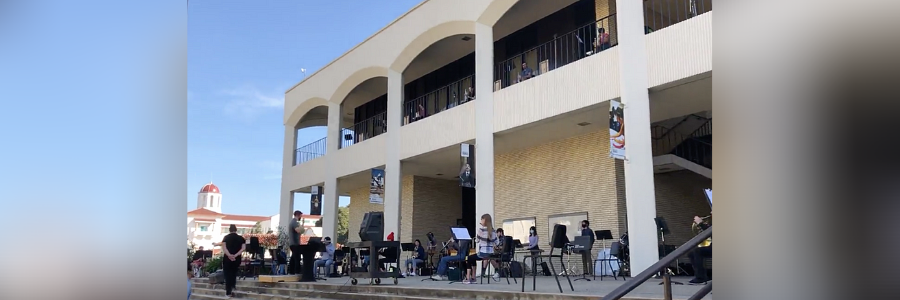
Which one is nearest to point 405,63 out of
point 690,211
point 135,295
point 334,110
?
point 334,110

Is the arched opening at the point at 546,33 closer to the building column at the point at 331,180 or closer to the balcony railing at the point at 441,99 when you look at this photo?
the balcony railing at the point at 441,99

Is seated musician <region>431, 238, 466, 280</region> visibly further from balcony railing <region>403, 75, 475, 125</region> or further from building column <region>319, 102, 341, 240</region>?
building column <region>319, 102, 341, 240</region>

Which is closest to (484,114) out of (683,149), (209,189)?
(683,149)

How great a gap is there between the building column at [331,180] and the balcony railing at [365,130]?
16.7 inches

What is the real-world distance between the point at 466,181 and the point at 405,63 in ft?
19.5

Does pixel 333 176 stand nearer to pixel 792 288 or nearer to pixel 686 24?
pixel 686 24

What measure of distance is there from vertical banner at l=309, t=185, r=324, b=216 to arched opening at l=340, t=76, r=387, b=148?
2223 millimetres

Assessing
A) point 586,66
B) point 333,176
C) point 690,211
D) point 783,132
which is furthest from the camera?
point 333,176

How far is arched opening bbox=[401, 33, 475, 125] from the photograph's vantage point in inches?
808

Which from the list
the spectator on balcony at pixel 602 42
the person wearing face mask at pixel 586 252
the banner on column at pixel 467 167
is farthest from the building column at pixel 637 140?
the banner on column at pixel 467 167

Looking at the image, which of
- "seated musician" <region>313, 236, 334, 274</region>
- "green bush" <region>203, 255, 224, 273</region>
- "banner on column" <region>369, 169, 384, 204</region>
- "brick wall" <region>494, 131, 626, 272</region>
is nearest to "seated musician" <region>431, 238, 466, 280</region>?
"seated musician" <region>313, 236, 334, 274</region>

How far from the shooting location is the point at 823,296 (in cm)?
182

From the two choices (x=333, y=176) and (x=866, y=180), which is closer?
(x=866, y=180)

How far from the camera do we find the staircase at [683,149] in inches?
600
